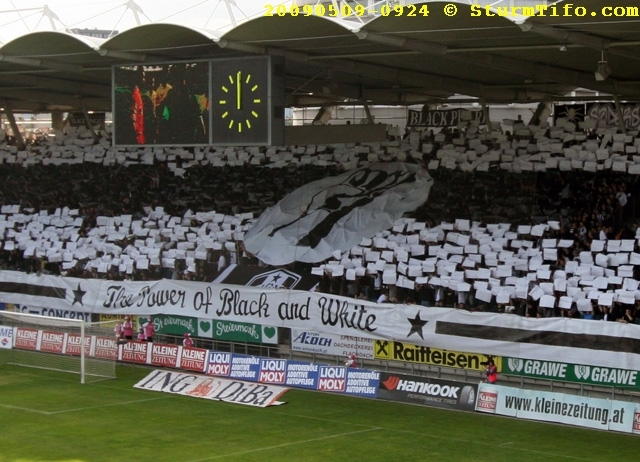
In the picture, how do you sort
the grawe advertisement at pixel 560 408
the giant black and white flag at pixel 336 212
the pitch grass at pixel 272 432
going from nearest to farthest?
the pitch grass at pixel 272 432, the grawe advertisement at pixel 560 408, the giant black and white flag at pixel 336 212

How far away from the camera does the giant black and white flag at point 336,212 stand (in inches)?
1228

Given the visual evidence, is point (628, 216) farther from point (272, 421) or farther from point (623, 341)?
point (272, 421)

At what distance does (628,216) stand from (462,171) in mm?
5623

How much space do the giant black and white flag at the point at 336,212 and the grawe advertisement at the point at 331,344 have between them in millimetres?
3396

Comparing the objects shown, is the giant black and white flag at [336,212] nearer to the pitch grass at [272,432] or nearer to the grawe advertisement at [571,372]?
the pitch grass at [272,432]

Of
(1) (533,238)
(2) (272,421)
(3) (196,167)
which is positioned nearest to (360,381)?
(2) (272,421)

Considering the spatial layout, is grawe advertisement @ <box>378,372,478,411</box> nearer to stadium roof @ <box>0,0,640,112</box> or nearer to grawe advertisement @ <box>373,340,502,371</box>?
grawe advertisement @ <box>373,340,502,371</box>

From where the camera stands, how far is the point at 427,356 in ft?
84.4

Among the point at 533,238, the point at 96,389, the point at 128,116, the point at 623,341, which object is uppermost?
the point at 128,116

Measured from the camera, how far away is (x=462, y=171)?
104ft

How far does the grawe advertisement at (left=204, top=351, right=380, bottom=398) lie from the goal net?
329cm

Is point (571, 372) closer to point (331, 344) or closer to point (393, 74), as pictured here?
point (331, 344)

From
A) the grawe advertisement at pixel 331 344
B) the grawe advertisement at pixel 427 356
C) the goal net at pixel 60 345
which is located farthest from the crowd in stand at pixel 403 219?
the goal net at pixel 60 345

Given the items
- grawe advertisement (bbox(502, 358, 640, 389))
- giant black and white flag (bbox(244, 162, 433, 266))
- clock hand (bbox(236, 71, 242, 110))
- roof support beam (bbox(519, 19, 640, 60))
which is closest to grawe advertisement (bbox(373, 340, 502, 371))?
grawe advertisement (bbox(502, 358, 640, 389))
